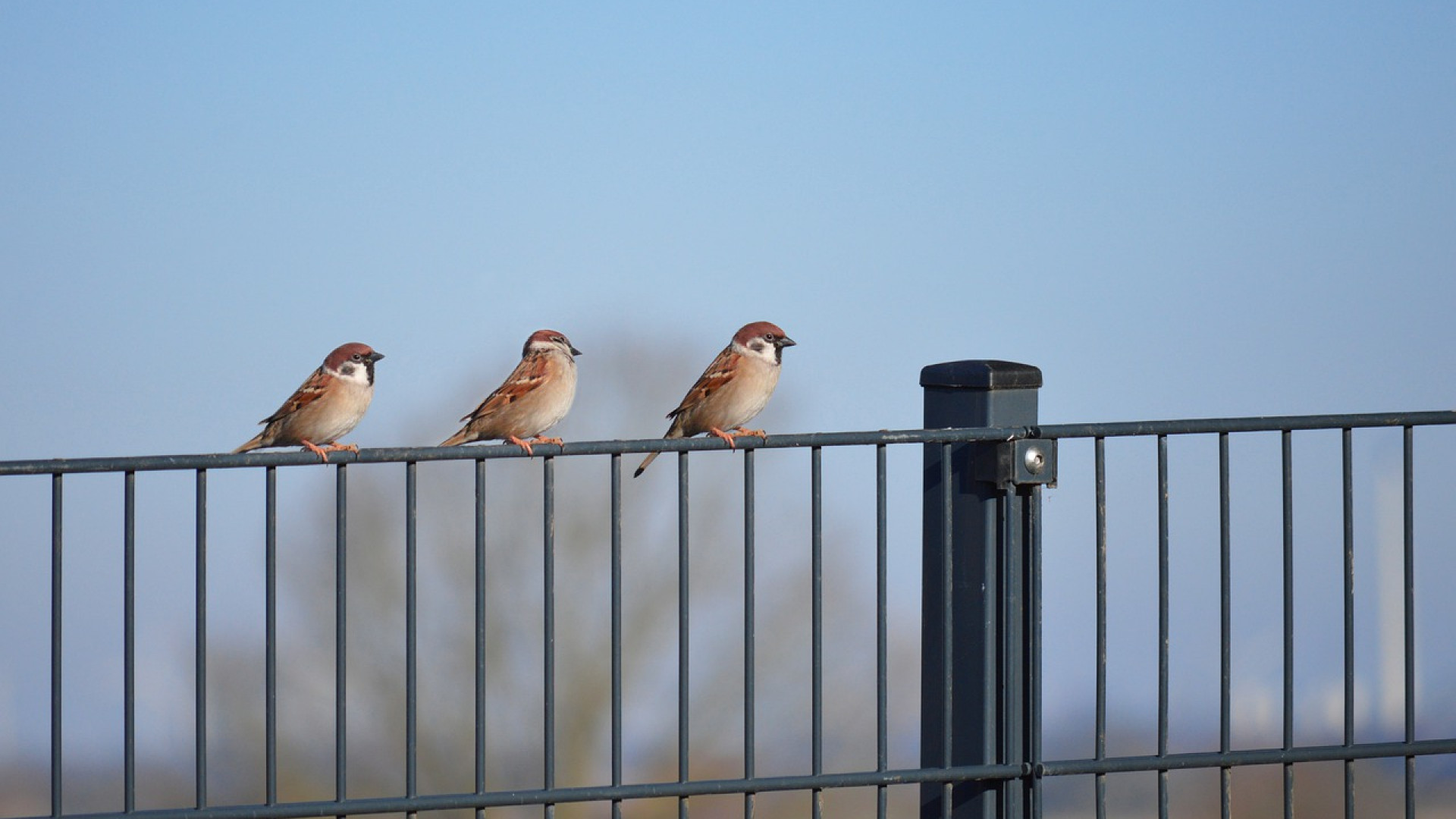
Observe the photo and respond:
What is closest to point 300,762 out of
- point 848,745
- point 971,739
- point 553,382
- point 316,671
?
point 316,671

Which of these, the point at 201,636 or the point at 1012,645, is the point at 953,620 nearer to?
the point at 1012,645

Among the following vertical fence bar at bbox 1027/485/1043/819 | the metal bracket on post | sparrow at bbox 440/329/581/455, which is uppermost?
sparrow at bbox 440/329/581/455

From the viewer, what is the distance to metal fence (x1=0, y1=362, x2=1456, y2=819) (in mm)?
3170

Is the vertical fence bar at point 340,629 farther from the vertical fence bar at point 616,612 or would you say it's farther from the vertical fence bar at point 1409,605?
the vertical fence bar at point 1409,605

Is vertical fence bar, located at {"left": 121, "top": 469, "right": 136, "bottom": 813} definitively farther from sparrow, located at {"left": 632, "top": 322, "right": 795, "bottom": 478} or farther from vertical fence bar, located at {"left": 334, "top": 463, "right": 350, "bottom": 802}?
sparrow, located at {"left": 632, "top": 322, "right": 795, "bottom": 478}

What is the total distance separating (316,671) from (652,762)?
133 inches

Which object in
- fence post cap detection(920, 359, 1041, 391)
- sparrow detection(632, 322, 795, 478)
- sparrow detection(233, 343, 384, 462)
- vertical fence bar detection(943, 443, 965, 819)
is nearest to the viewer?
vertical fence bar detection(943, 443, 965, 819)

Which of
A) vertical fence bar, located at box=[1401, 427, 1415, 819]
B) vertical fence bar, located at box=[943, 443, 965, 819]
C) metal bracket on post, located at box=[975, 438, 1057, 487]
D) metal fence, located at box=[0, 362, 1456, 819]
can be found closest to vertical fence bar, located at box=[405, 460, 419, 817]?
metal fence, located at box=[0, 362, 1456, 819]

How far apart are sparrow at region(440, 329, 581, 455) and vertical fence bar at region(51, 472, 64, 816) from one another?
282 centimetres

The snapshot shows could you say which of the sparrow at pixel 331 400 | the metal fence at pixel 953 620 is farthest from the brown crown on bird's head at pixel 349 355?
the metal fence at pixel 953 620

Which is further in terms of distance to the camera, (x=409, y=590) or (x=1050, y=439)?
(x=1050, y=439)

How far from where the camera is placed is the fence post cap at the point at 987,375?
3.71 m

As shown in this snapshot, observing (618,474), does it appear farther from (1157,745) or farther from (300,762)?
(300,762)

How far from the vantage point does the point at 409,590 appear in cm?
320
